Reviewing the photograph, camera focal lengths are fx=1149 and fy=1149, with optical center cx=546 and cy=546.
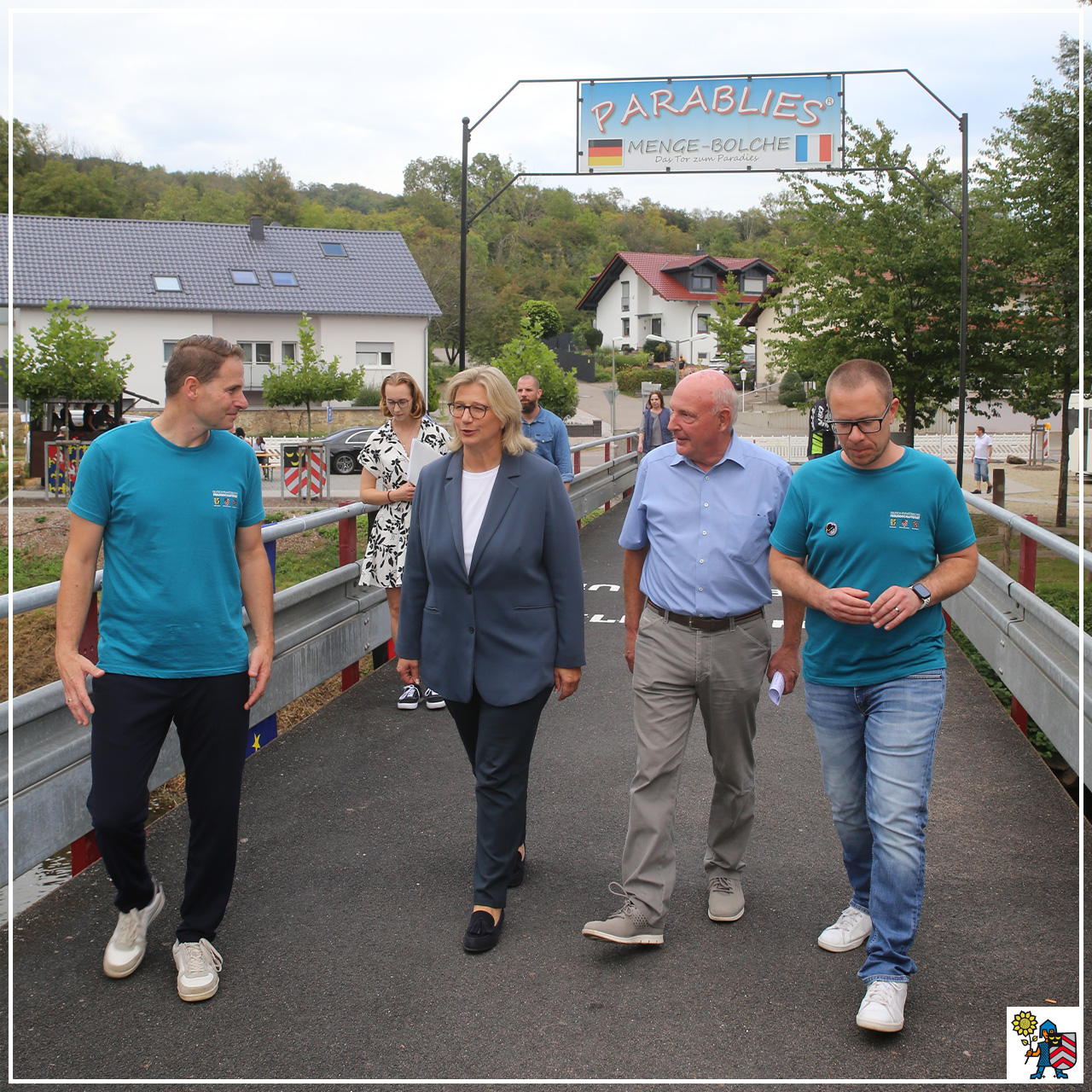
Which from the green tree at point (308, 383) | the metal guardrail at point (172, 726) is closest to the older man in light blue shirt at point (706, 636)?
the metal guardrail at point (172, 726)

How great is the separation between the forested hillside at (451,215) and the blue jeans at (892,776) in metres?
58.0

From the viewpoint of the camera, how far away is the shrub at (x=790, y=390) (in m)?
63.2

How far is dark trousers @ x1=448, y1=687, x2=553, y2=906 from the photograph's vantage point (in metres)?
4.12

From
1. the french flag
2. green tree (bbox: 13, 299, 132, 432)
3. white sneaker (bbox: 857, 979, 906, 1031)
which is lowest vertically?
white sneaker (bbox: 857, 979, 906, 1031)

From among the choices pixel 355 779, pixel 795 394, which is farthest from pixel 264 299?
pixel 355 779

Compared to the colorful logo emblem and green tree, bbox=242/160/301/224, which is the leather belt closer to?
the colorful logo emblem

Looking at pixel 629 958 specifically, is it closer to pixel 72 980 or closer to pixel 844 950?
pixel 844 950

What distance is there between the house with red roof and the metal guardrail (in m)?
78.4

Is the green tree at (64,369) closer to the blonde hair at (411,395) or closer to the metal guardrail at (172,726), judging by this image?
the metal guardrail at (172,726)

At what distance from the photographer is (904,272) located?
76.6 ft

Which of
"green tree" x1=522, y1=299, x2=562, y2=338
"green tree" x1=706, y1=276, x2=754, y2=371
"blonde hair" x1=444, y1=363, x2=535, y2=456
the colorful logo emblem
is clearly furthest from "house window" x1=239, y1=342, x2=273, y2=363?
Answer: the colorful logo emblem

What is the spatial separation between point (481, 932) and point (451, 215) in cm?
11459

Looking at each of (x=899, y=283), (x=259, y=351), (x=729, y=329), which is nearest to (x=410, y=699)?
(x=899, y=283)

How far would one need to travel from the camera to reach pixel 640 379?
262 ft
